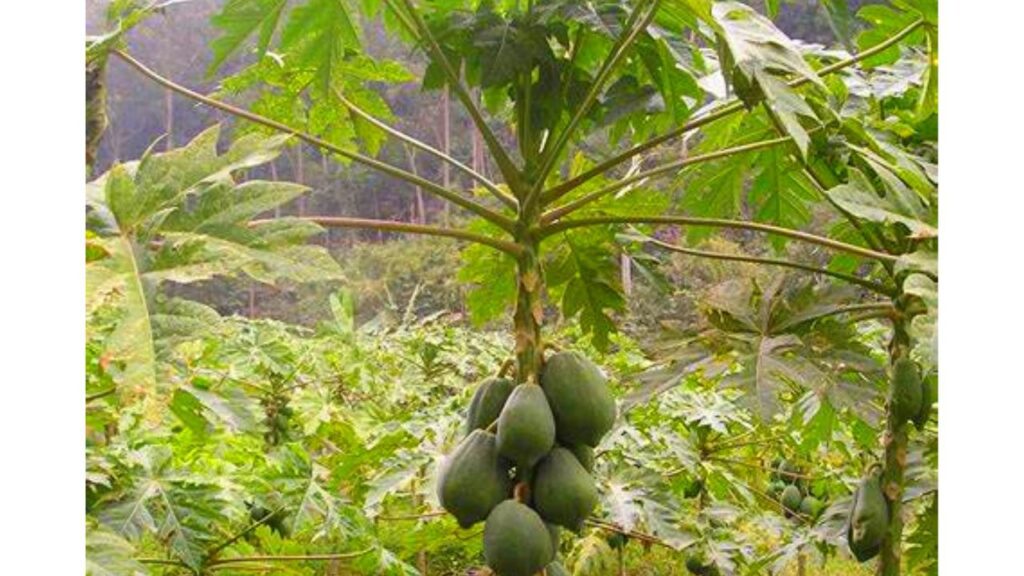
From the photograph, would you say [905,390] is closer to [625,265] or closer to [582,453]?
[582,453]

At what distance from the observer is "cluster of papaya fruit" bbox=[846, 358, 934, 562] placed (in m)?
1.40

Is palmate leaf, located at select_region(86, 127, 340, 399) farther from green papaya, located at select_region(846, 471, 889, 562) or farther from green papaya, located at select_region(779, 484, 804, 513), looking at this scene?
green papaya, located at select_region(779, 484, 804, 513)

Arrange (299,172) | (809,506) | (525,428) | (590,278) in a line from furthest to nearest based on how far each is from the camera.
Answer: (299,172), (809,506), (590,278), (525,428)

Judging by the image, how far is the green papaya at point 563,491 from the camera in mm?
1158

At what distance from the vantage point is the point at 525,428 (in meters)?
1.14

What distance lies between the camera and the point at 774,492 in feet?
11.3

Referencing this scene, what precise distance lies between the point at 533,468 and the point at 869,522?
1.76 ft

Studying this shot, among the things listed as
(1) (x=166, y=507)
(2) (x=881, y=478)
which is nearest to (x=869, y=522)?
(2) (x=881, y=478)

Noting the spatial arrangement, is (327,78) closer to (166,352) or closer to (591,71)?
(591,71)

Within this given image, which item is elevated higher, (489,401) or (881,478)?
(489,401)

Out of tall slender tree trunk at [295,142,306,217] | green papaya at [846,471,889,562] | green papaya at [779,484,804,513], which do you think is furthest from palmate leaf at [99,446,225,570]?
tall slender tree trunk at [295,142,306,217]
